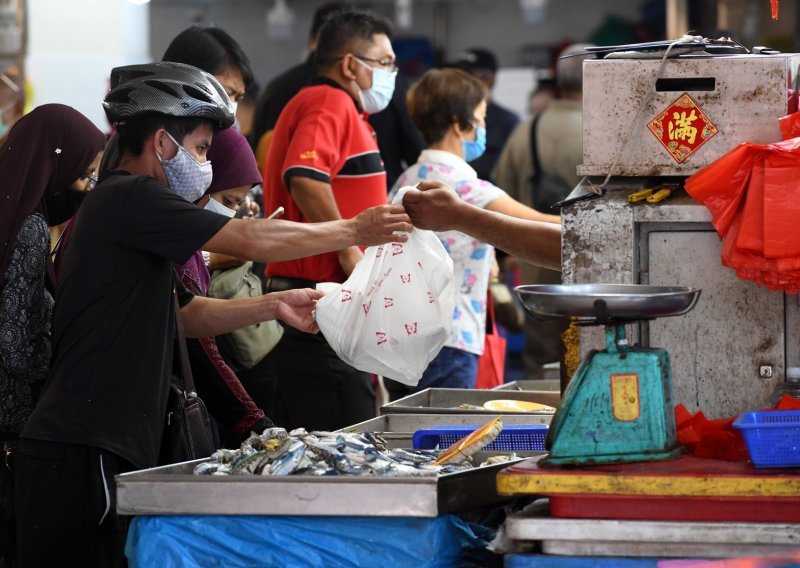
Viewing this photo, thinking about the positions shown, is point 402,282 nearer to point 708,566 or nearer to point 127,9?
point 708,566

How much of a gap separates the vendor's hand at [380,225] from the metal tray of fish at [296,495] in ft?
2.47

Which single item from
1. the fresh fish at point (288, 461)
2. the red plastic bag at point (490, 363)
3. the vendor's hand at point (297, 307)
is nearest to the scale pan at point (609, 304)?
the fresh fish at point (288, 461)

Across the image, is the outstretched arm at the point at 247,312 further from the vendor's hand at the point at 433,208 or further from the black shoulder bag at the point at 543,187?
the black shoulder bag at the point at 543,187

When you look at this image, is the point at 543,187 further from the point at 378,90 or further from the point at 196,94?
the point at 196,94

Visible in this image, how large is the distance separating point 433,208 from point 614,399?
43.8 inches

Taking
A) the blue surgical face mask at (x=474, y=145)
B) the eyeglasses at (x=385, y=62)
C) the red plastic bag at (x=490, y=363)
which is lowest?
the red plastic bag at (x=490, y=363)

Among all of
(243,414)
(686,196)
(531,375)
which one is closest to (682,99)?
(686,196)

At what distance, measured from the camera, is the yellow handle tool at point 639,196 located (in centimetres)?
270

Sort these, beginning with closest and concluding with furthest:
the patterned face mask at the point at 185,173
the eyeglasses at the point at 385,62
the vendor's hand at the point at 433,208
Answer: the patterned face mask at the point at 185,173
the vendor's hand at the point at 433,208
the eyeglasses at the point at 385,62

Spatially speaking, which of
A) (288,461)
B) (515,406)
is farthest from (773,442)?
(515,406)

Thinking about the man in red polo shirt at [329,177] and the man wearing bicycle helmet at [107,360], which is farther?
the man in red polo shirt at [329,177]

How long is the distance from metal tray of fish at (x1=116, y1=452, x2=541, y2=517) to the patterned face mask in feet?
2.36

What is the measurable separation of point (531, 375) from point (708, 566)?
4721 mm

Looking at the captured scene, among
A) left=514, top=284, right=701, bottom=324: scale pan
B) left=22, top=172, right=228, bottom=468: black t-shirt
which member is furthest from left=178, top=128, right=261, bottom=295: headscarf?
left=514, top=284, right=701, bottom=324: scale pan
